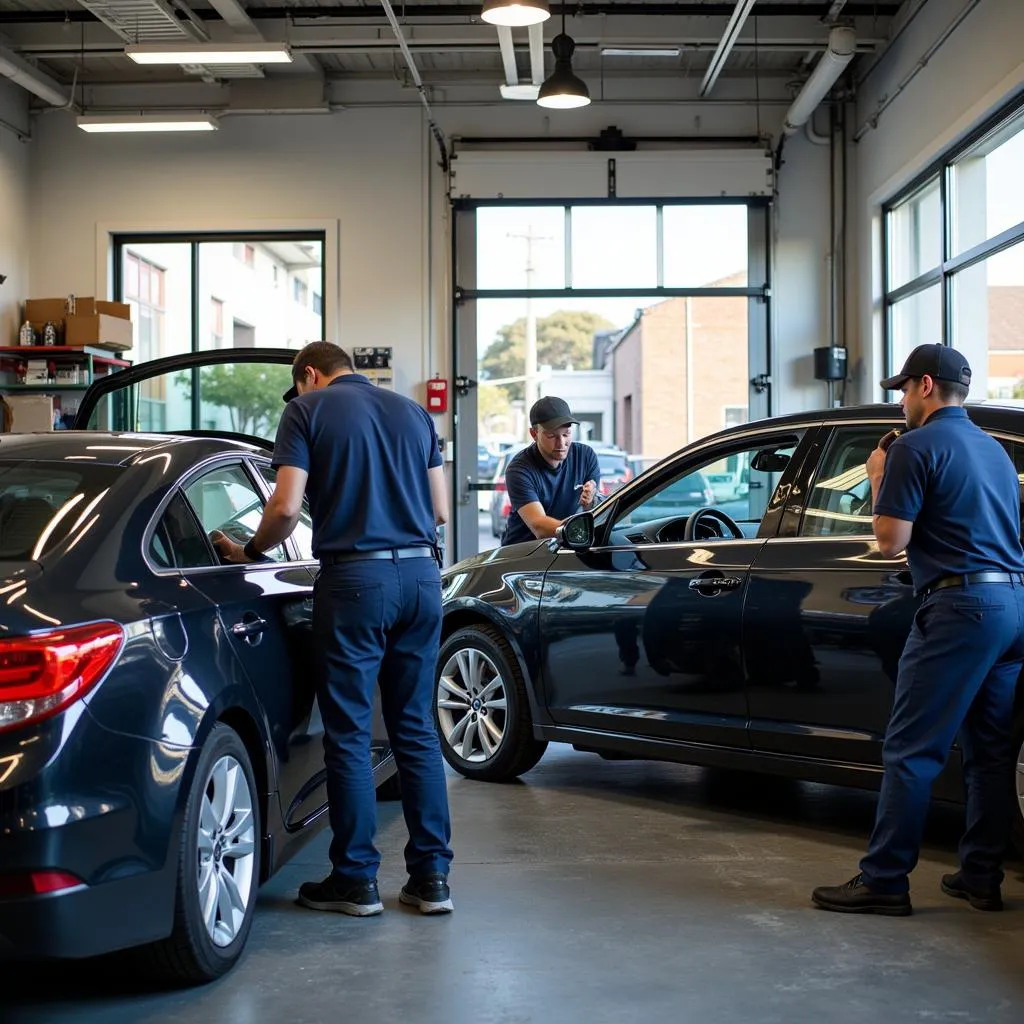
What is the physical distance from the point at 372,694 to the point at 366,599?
0.99 feet

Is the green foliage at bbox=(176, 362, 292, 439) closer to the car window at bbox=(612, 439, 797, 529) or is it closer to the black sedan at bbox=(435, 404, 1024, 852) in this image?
the car window at bbox=(612, 439, 797, 529)


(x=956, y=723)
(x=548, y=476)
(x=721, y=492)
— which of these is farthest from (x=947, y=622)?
(x=721, y=492)

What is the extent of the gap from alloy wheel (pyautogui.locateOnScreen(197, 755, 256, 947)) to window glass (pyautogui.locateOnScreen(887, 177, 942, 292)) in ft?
29.4

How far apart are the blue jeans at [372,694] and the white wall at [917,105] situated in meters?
6.55

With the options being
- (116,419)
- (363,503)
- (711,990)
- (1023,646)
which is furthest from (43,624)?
(116,419)

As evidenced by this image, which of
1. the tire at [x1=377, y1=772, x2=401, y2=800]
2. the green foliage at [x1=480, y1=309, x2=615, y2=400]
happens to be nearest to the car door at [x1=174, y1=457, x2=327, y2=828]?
the tire at [x1=377, y1=772, x2=401, y2=800]

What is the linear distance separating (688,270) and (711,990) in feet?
35.3

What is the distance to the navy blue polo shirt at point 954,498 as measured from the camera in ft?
12.7

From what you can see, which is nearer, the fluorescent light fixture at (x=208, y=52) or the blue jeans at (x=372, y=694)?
the blue jeans at (x=372, y=694)

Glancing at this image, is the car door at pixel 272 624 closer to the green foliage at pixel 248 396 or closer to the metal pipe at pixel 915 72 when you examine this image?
the metal pipe at pixel 915 72

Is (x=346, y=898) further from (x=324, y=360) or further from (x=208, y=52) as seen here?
(x=208, y=52)

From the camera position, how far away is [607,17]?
473 inches

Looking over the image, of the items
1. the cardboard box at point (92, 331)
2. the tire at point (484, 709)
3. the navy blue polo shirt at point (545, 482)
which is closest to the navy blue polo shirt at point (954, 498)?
the tire at point (484, 709)

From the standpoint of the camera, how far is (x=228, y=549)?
3.89 meters
